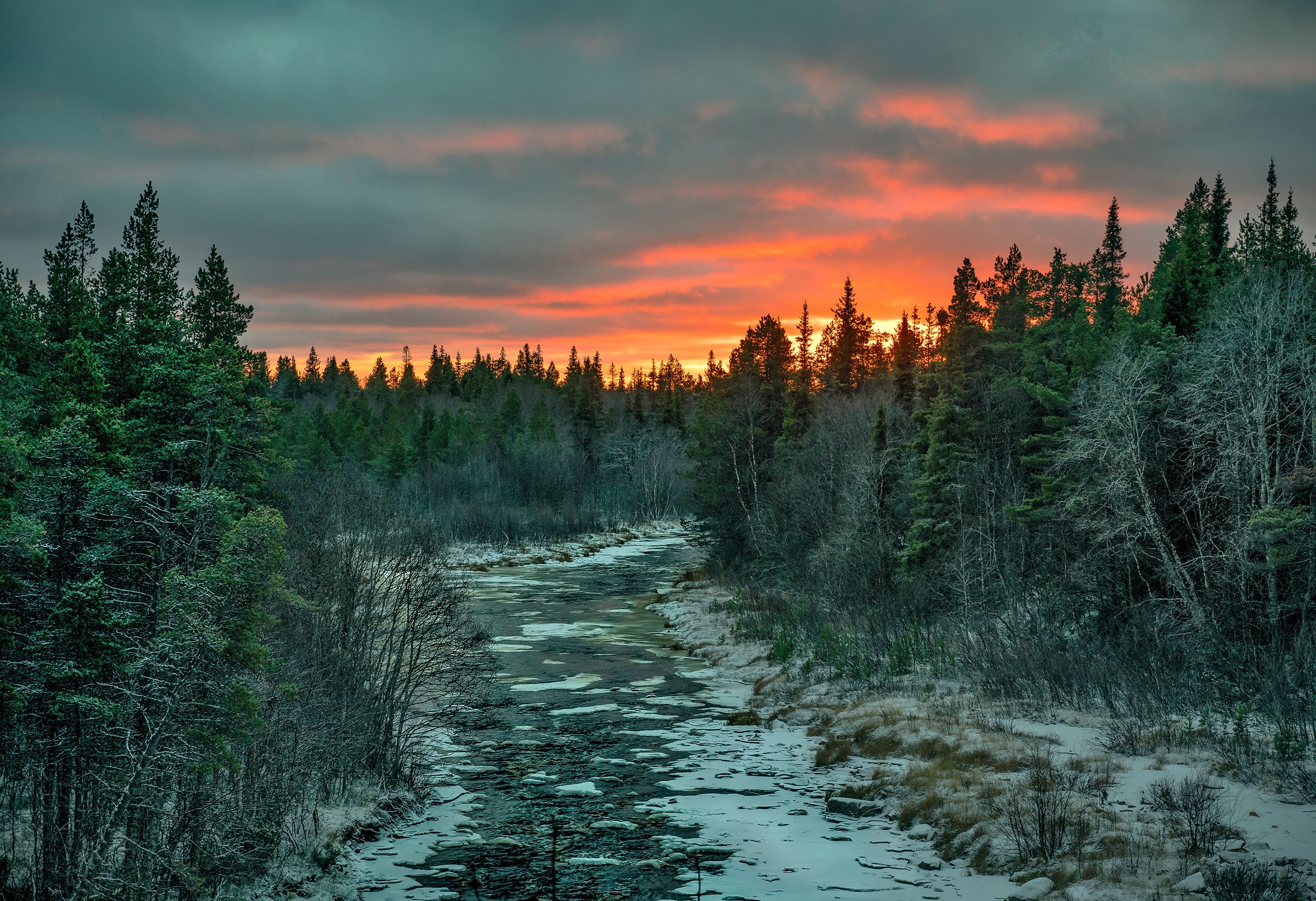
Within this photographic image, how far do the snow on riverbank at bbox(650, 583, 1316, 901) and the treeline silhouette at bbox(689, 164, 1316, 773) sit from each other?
93 cm

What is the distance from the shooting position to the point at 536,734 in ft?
56.2

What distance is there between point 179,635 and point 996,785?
10.9 metres

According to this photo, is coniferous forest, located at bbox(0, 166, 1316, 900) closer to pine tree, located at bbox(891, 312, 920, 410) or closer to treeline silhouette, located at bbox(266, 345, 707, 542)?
pine tree, located at bbox(891, 312, 920, 410)

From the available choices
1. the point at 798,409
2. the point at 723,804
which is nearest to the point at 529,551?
the point at 798,409

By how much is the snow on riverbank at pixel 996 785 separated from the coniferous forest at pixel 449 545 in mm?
1086

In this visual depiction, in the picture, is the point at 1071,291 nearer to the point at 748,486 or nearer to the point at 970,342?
the point at 970,342

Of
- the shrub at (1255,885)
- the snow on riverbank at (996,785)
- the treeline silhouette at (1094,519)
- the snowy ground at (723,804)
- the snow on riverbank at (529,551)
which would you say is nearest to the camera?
the shrub at (1255,885)

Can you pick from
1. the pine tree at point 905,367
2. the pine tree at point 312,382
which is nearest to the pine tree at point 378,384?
the pine tree at point 312,382

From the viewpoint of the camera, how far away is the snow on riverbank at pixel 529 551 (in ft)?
170

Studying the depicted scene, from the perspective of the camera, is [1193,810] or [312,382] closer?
[1193,810]

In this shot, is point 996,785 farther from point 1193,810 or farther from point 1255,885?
point 1255,885

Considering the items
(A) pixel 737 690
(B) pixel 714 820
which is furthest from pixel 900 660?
(B) pixel 714 820

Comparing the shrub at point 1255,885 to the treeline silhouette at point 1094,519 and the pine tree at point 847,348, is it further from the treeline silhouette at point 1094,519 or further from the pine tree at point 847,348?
the pine tree at point 847,348

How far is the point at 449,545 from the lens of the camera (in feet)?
81.9
